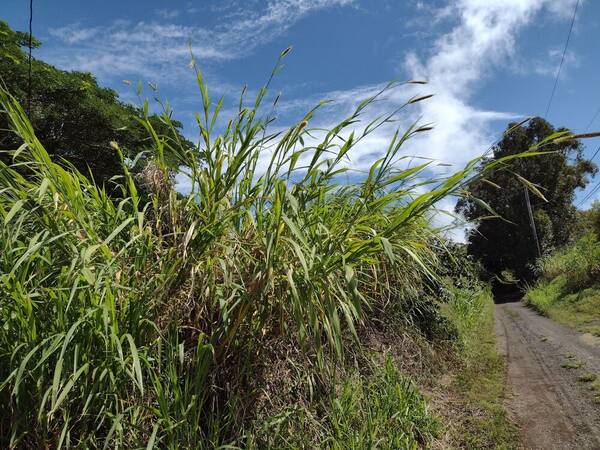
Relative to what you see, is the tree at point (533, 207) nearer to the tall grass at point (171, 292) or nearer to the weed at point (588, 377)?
the weed at point (588, 377)

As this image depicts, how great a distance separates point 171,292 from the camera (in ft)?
6.17

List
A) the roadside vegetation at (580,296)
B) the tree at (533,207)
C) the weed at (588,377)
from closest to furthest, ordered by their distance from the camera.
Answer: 1. the weed at (588,377)
2. the roadside vegetation at (580,296)
3. the tree at (533,207)

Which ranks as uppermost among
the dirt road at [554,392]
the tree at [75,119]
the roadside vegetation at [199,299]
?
the tree at [75,119]

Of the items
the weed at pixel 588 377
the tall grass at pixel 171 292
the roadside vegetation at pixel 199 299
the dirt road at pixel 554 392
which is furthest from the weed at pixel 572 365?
the tall grass at pixel 171 292

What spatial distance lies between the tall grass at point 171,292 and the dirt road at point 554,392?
1898 mm

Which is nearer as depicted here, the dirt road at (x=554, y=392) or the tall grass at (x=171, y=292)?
the tall grass at (x=171, y=292)

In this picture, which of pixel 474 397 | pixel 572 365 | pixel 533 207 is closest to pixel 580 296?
pixel 572 365

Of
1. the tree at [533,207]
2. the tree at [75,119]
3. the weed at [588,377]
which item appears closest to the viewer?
the weed at [588,377]

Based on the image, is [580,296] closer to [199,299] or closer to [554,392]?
[554,392]

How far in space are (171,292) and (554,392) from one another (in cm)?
384

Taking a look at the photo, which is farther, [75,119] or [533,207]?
[533,207]

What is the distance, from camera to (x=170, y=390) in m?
1.77

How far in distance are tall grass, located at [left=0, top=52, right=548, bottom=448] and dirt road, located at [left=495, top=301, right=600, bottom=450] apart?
74.7 inches

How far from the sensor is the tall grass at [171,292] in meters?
1.57
